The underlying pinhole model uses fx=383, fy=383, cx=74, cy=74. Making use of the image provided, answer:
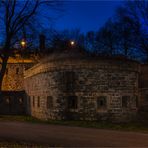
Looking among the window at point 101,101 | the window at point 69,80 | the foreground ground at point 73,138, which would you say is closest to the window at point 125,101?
the window at point 101,101

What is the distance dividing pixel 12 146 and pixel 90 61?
43.6ft

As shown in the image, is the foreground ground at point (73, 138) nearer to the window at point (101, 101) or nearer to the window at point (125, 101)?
the window at point (101, 101)

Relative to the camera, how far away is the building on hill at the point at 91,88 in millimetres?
26281

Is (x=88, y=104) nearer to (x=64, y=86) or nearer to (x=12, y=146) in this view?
(x=64, y=86)

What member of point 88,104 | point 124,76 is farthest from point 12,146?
point 124,76

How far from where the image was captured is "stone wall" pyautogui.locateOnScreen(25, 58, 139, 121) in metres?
26.3

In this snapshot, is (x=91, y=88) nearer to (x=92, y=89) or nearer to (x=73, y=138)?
(x=92, y=89)

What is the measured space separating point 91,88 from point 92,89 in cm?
10

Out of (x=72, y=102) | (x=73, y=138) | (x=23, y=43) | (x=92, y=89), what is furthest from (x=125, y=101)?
(x=73, y=138)

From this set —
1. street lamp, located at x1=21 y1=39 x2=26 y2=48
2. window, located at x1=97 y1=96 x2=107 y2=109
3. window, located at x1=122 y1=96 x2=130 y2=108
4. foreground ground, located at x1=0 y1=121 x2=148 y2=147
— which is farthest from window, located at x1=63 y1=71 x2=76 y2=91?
foreground ground, located at x1=0 y1=121 x2=148 y2=147

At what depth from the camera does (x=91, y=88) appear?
26.4 metres

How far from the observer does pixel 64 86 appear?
26.9 metres

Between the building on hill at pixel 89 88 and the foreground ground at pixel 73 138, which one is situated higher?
the building on hill at pixel 89 88

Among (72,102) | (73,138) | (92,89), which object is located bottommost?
(73,138)
